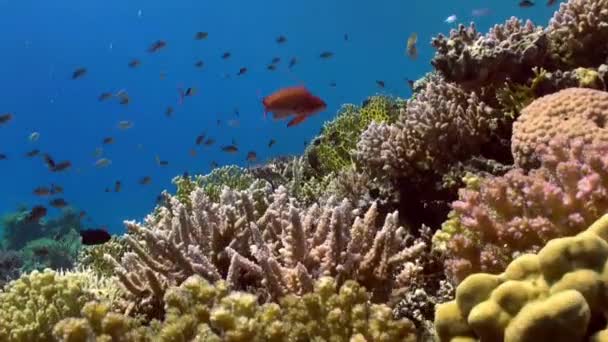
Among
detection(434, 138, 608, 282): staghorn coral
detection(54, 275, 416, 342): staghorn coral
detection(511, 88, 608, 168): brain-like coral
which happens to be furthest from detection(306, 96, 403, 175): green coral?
detection(54, 275, 416, 342): staghorn coral

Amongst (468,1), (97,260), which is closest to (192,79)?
(468,1)

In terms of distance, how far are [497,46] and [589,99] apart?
1.60 m

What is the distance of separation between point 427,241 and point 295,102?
317 cm

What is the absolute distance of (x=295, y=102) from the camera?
22.7ft

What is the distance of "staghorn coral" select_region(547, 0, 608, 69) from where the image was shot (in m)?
5.69

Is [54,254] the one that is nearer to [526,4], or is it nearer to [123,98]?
[123,98]

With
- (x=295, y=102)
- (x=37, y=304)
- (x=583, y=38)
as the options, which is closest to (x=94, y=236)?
(x=295, y=102)

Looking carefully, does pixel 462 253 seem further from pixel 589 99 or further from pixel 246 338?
pixel 589 99

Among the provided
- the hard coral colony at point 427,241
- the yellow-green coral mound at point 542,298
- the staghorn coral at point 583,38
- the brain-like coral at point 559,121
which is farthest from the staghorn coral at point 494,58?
the yellow-green coral mound at point 542,298

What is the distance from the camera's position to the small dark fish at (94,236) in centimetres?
655

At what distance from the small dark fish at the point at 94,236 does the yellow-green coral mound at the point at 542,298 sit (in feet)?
17.3

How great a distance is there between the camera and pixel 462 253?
3.03m

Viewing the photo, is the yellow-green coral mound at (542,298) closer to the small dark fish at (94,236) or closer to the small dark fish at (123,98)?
the small dark fish at (94,236)

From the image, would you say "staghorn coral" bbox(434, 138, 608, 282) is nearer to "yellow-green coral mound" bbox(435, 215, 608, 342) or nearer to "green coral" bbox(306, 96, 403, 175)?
"yellow-green coral mound" bbox(435, 215, 608, 342)
